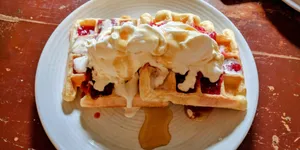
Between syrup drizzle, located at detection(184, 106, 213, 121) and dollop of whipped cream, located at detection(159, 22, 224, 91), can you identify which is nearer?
dollop of whipped cream, located at detection(159, 22, 224, 91)

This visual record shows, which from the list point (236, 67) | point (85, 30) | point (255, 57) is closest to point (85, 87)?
point (85, 30)

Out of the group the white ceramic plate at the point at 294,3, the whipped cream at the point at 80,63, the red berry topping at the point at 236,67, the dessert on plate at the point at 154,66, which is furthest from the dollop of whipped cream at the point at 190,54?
the white ceramic plate at the point at 294,3

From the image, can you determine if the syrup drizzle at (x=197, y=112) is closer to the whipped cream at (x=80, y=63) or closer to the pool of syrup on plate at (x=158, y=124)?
the pool of syrup on plate at (x=158, y=124)

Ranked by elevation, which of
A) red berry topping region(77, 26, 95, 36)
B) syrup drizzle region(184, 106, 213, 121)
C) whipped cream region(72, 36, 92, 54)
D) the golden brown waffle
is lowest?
syrup drizzle region(184, 106, 213, 121)

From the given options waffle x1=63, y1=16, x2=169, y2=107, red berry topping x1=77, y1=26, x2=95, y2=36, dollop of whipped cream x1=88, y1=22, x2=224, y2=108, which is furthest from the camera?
red berry topping x1=77, y1=26, x2=95, y2=36

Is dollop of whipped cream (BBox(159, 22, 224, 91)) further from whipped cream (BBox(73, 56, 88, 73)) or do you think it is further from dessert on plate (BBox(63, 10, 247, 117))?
whipped cream (BBox(73, 56, 88, 73))

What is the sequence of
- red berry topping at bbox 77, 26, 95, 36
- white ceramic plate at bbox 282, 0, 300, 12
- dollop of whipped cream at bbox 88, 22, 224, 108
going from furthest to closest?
white ceramic plate at bbox 282, 0, 300, 12 < red berry topping at bbox 77, 26, 95, 36 < dollop of whipped cream at bbox 88, 22, 224, 108

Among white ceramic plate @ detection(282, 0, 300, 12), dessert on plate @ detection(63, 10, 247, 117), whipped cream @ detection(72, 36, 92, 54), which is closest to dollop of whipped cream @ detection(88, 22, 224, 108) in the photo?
dessert on plate @ detection(63, 10, 247, 117)
